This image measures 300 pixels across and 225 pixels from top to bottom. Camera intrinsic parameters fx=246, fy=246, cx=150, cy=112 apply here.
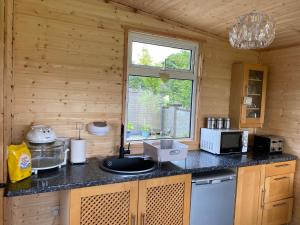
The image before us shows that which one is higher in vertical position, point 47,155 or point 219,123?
point 219,123

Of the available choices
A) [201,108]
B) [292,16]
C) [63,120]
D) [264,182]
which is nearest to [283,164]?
[264,182]

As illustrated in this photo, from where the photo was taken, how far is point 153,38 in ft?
9.17

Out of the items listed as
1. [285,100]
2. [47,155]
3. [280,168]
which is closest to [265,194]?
[280,168]

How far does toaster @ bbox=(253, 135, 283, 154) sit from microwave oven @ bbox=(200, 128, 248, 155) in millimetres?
287

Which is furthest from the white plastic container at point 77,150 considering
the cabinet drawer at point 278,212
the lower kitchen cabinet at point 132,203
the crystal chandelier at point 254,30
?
the cabinet drawer at point 278,212

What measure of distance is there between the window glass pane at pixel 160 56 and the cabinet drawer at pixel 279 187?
1639mm

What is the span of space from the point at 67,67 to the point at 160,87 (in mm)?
1085

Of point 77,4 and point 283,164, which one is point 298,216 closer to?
point 283,164

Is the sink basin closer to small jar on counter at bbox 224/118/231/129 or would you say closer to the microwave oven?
the microwave oven

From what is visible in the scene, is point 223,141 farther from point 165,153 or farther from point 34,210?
point 34,210

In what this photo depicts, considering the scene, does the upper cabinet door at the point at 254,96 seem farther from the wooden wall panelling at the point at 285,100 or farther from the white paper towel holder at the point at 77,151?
the white paper towel holder at the point at 77,151

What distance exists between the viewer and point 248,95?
3176 millimetres

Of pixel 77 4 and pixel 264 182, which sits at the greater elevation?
pixel 77 4

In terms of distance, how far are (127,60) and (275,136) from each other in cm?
215
